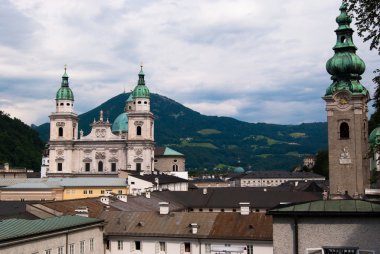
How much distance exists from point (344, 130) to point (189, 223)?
114 feet

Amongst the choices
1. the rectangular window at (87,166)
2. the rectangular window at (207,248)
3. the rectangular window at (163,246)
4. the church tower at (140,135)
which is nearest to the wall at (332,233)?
the rectangular window at (207,248)

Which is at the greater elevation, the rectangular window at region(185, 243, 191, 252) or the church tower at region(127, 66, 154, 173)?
the church tower at region(127, 66, 154, 173)

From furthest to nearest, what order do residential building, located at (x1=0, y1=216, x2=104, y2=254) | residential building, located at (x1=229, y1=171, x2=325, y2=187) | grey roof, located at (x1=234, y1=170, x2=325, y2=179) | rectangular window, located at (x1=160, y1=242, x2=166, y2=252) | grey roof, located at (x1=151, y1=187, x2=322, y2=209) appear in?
1. residential building, located at (x1=229, y1=171, x2=325, y2=187)
2. grey roof, located at (x1=234, y1=170, x2=325, y2=179)
3. grey roof, located at (x1=151, y1=187, x2=322, y2=209)
4. rectangular window, located at (x1=160, y1=242, x2=166, y2=252)
5. residential building, located at (x1=0, y1=216, x2=104, y2=254)

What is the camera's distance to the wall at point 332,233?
69.3 ft

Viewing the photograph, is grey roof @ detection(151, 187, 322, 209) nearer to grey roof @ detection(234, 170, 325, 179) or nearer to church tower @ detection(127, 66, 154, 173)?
church tower @ detection(127, 66, 154, 173)

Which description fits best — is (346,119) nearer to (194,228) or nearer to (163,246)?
(194,228)

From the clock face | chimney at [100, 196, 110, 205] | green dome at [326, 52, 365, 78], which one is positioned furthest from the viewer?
green dome at [326, 52, 365, 78]

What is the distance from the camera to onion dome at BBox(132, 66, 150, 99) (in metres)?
117

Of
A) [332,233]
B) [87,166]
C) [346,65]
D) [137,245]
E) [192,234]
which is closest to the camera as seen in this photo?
[332,233]

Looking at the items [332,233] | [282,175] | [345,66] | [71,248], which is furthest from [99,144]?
[332,233]

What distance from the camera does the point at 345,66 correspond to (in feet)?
222

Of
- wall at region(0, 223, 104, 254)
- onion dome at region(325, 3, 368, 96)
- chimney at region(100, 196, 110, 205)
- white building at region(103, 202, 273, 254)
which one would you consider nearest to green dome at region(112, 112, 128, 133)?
onion dome at region(325, 3, 368, 96)

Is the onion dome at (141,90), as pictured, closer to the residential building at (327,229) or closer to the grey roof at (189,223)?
the grey roof at (189,223)

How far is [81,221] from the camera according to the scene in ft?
115
